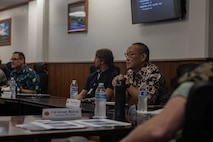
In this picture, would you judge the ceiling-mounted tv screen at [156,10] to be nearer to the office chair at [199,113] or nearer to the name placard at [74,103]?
the name placard at [74,103]

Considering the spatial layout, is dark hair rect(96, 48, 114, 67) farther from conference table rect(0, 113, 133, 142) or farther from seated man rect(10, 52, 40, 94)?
conference table rect(0, 113, 133, 142)

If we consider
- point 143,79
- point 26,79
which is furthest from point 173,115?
point 26,79

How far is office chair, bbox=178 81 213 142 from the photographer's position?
2.78 ft

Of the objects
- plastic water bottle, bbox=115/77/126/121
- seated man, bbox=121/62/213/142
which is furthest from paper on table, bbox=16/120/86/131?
seated man, bbox=121/62/213/142

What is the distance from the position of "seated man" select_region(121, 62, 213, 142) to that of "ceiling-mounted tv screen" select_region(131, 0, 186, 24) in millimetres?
3398

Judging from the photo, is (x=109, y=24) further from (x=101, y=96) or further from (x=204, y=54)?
(x=101, y=96)

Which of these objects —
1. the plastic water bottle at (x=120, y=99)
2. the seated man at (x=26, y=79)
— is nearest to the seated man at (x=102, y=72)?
the seated man at (x=26, y=79)

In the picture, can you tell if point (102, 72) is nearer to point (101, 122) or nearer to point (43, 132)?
point (101, 122)

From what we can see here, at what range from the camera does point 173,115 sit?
909 millimetres

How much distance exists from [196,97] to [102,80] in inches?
120

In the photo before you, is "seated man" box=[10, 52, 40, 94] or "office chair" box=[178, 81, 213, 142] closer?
"office chair" box=[178, 81, 213, 142]

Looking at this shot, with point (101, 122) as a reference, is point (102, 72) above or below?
above

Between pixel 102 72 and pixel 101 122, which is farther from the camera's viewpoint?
pixel 102 72

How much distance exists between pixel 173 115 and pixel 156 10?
380 cm
